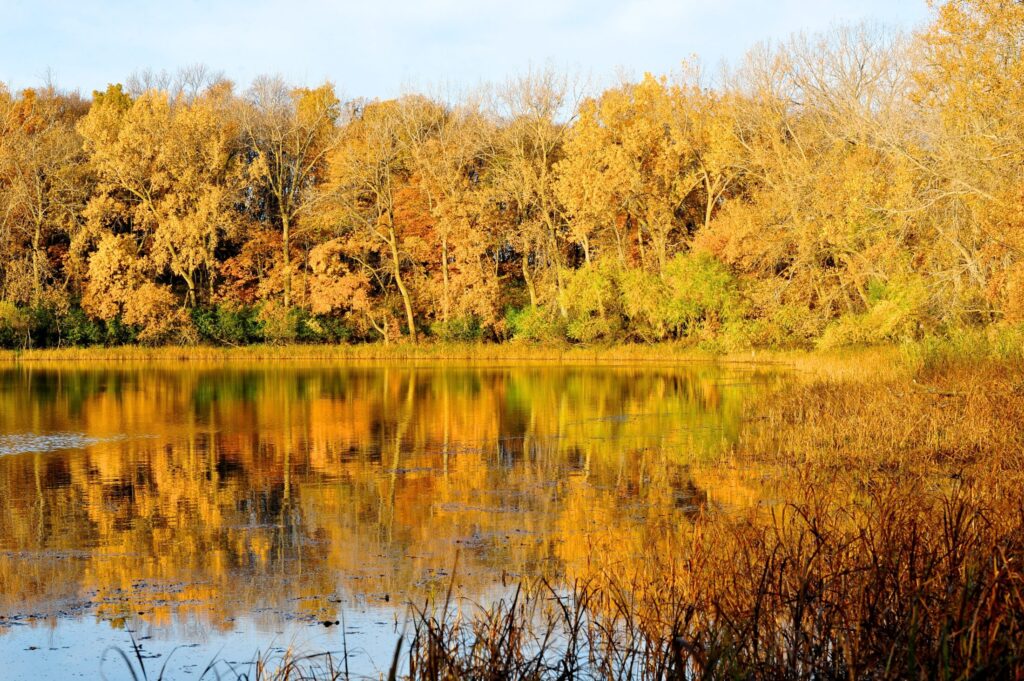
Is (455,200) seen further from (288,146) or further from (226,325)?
(226,325)

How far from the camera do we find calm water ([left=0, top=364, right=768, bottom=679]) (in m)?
8.37

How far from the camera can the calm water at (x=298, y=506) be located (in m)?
8.37

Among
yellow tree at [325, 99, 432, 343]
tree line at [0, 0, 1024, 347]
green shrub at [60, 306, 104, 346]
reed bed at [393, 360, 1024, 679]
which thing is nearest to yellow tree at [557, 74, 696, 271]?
tree line at [0, 0, 1024, 347]

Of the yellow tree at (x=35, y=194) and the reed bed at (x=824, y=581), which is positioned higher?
the yellow tree at (x=35, y=194)

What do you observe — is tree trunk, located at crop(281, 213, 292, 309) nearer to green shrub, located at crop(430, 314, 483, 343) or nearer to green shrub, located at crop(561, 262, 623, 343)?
green shrub, located at crop(430, 314, 483, 343)

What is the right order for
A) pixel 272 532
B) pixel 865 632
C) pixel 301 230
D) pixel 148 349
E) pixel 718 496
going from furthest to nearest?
pixel 301 230
pixel 148 349
pixel 718 496
pixel 272 532
pixel 865 632

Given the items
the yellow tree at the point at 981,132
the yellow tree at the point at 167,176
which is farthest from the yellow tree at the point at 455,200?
the yellow tree at the point at 981,132

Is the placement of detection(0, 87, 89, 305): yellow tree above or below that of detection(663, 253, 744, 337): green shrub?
above

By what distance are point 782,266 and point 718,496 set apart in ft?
110

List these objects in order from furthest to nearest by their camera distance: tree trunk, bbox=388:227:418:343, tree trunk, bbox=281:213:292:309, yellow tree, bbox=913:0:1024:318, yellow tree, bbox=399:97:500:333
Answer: tree trunk, bbox=281:213:292:309 → tree trunk, bbox=388:227:418:343 → yellow tree, bbox=399:97:500:333 → yellow tree, bbox=913:0:1024:318

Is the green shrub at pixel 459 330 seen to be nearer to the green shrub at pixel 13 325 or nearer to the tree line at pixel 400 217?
the tree line at pixel 400 217

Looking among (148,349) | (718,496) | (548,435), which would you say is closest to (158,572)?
(718,496)

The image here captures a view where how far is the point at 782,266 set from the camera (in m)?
45.0

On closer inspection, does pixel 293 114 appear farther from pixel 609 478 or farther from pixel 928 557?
pixel 928 557
